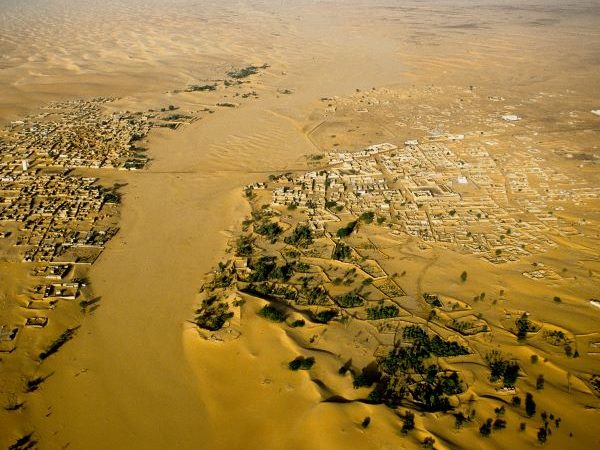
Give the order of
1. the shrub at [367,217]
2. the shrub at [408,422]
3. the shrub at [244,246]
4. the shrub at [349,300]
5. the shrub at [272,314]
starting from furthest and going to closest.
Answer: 1. the shrub at [367,217]
2. the shrub at [244,246]
3. the shrub at [349,300]
4. the shrub at [272,314]
5. the shrub at [408,422]

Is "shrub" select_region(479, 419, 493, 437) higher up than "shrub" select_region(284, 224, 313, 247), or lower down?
lower down

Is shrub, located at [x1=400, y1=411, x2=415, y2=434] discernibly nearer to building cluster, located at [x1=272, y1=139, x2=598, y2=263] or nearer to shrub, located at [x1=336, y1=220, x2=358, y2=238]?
building cluster, located at [x1=272, y1=139, x2=598, y2=263]

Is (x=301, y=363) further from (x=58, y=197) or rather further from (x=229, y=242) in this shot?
(x=58, y=197)

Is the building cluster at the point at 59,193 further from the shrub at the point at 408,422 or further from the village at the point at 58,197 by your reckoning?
the shrub at the point at 408,422

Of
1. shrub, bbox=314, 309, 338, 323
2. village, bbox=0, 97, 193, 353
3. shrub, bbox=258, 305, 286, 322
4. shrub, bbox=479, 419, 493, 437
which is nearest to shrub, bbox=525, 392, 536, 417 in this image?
shrub, bbox=479, 419, 493, 437

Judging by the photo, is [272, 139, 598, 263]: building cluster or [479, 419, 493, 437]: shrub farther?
[272, 139, 598, 263]: building cluster

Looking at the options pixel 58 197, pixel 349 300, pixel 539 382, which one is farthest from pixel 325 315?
pixel 58 197

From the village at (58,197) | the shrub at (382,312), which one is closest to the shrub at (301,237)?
the shrub at (382,312)

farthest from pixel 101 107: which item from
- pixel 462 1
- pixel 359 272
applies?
pixel 462 1

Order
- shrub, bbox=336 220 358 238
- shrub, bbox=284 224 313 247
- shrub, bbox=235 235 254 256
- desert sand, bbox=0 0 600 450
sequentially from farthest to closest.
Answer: shrub, bbox=336 220 358 238
shrub, bbox=284 224 313 247
shrub, bbox=235 235 254 256
desert sand, bbox=0 0 600 450
